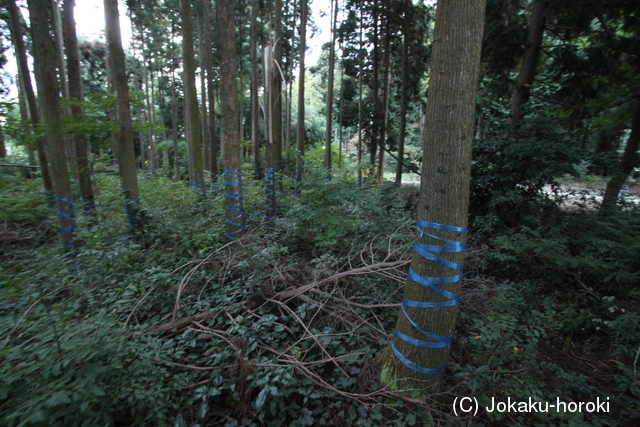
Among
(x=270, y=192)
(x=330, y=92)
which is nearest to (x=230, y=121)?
(x=270, y=192)

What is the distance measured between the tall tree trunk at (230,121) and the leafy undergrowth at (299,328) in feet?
1.98

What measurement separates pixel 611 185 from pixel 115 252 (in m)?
9.71

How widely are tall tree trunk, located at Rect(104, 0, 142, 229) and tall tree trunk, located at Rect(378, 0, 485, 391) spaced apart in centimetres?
603

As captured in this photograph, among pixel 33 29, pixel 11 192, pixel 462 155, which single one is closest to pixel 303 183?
pixel 462 155

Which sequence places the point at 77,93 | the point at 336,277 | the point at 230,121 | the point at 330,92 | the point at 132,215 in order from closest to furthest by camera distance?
the point at 336,277 → the point at 230,121 → the point at 132,215 → the point at 77,93 → the point at 330,92

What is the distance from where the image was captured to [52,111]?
553 cm

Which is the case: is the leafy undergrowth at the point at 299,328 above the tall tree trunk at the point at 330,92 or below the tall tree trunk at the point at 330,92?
below

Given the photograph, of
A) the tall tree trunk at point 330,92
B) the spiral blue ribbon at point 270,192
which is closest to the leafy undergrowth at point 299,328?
the spiral blue ribbon at point 270,192

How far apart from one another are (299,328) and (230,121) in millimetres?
3998

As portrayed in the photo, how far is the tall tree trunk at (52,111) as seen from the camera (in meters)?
5.32

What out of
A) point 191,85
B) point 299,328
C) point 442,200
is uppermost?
point 191,85

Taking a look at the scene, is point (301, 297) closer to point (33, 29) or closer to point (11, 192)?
point (33, 29)

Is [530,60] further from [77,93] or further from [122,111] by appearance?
[77,93]

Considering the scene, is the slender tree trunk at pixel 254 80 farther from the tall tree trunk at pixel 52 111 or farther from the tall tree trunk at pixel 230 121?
the tall tree trunk at pixel 52 111
